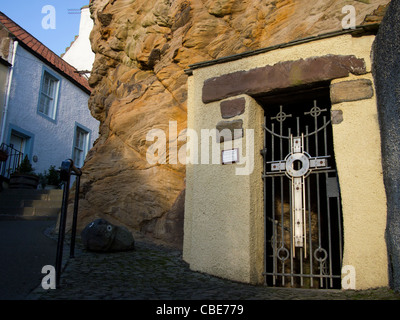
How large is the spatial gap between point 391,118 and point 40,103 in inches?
530

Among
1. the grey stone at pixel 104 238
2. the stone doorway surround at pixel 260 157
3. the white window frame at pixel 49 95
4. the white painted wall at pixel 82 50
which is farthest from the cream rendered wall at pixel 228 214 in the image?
the white painted wall at pixel 82 50

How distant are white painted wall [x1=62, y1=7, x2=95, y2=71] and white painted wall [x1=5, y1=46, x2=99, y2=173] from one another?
2.83 m

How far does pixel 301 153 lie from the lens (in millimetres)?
4078

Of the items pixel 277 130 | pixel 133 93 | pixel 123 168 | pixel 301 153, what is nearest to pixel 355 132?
pixel 301 153

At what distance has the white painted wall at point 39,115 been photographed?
42.6 ft

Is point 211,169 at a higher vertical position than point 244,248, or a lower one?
higher

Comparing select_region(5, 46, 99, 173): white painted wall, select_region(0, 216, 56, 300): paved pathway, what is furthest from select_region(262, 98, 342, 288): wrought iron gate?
select_region(5, 46, 99, 173): white painted wall

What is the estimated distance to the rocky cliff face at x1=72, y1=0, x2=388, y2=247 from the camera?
6.60 metres

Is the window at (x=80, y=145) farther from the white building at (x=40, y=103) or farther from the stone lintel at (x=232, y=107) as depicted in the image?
the stone lintel at (x=232, y=107)

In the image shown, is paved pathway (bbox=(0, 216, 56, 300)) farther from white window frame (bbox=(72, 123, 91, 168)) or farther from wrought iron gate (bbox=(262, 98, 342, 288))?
white window frame (bbox=(72, 123, 91, 168))

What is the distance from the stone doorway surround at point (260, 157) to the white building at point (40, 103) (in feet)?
32.2
